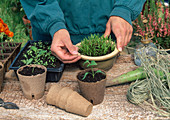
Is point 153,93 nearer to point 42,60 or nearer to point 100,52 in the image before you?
point 100,52

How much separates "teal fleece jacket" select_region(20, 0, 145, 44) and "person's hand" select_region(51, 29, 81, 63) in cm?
5

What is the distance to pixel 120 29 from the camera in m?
1.52

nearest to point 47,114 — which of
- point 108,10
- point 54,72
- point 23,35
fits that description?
point 54,72

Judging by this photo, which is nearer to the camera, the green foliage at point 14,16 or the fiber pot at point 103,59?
the fiber pot at point 103,59

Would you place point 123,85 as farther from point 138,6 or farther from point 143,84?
point 138,6

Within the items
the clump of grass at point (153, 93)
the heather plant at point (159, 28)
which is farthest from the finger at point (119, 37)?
the heather plant at point (159, 28)

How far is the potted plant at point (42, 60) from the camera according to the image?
4.59ft

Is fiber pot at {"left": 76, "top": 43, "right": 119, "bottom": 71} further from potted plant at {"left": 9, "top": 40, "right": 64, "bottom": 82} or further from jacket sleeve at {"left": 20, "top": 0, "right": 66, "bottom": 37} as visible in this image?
jacket sleeve at {"left": 20, "top": 0, "right": 66, "bottom": 37}

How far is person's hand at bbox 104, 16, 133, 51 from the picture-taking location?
150 cm

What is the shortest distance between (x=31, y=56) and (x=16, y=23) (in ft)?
9.71

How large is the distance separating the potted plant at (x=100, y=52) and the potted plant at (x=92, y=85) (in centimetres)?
19

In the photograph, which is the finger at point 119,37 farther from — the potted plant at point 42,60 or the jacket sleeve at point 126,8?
the potted plant at point 42,60

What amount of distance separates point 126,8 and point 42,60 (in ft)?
2.58

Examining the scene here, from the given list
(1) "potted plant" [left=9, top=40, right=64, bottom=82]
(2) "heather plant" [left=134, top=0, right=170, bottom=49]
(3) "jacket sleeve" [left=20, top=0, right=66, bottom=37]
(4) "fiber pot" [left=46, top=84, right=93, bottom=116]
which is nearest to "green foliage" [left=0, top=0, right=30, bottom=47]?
(2) "heather plant" [left=134, top=0, right=170, bottom=49]
